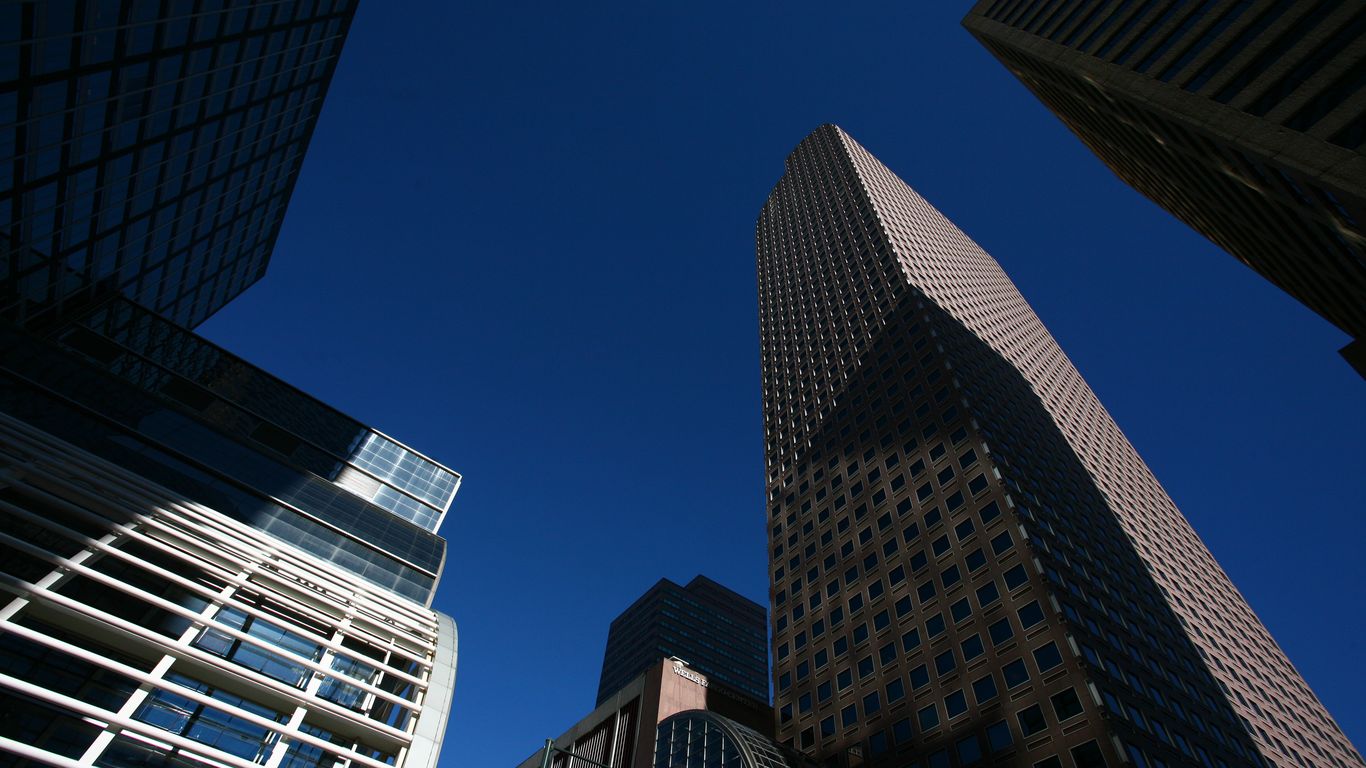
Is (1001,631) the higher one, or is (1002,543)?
(1002,543)

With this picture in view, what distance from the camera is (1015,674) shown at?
41719mm

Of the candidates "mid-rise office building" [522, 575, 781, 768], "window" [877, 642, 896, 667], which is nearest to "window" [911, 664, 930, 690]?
"window" [877, 642, 896, 667]

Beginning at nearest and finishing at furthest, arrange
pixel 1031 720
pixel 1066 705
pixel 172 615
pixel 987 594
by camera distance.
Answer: pixel 172 615
pixel 1066 705
pixel 1031 720
pixel 987 594

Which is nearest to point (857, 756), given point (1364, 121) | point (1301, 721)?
point (1364, 121)

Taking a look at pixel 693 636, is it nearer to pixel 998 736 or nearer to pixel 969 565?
pixel 969 565

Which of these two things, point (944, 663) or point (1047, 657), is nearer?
point (1047, 657)

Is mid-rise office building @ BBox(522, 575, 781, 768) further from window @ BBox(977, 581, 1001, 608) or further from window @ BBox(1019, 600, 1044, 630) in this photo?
window @ BBox(1019, 600, 1044, 630)

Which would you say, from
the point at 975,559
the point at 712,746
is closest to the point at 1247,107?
the point at 975,559

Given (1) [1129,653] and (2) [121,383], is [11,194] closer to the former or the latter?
(2) [121,383]

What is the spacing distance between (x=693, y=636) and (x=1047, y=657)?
462 ft

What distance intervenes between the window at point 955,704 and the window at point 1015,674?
2880 millimetres

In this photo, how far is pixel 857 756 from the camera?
46.8m

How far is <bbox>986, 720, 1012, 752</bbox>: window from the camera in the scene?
39.7m

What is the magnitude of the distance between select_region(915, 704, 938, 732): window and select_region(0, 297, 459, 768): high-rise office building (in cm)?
2908
